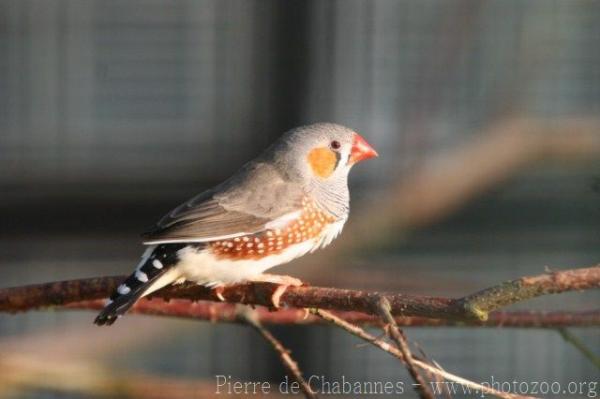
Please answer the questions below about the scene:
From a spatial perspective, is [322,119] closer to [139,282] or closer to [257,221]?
[257,221]

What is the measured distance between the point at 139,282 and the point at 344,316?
56 centimetres

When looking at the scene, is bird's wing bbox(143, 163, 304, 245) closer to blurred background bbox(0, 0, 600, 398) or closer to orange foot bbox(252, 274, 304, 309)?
orange foot bbox(252, 274, 304, 309)

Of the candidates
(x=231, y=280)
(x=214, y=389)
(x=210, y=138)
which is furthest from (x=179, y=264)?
(x=210, y=138)

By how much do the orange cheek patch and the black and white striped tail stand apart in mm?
570

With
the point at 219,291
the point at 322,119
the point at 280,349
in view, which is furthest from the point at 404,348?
the point at 322,119

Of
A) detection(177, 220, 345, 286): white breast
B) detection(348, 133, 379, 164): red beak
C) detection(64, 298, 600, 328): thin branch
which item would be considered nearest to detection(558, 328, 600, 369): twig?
detection(64, 298, 600, 328): thin branch

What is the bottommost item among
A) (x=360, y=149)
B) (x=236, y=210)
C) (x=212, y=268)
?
(x=212, y=268)

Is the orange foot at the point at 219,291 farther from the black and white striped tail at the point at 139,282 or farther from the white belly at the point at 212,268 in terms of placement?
the black and white striped tail at the point at 139,282

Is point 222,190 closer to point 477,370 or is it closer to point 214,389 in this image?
point 214,389

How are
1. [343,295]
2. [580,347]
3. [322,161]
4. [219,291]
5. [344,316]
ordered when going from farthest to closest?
1. [322,161]
2. [344,316]
3. [219,291]
4. [580,347]
5. [343,295]

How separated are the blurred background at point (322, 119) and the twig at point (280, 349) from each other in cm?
129

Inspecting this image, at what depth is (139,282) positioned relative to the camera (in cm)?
230

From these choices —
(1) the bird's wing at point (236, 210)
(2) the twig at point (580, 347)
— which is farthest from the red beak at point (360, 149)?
(2) the twig at point (580, 347)

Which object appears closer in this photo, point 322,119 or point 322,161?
point 322,161
